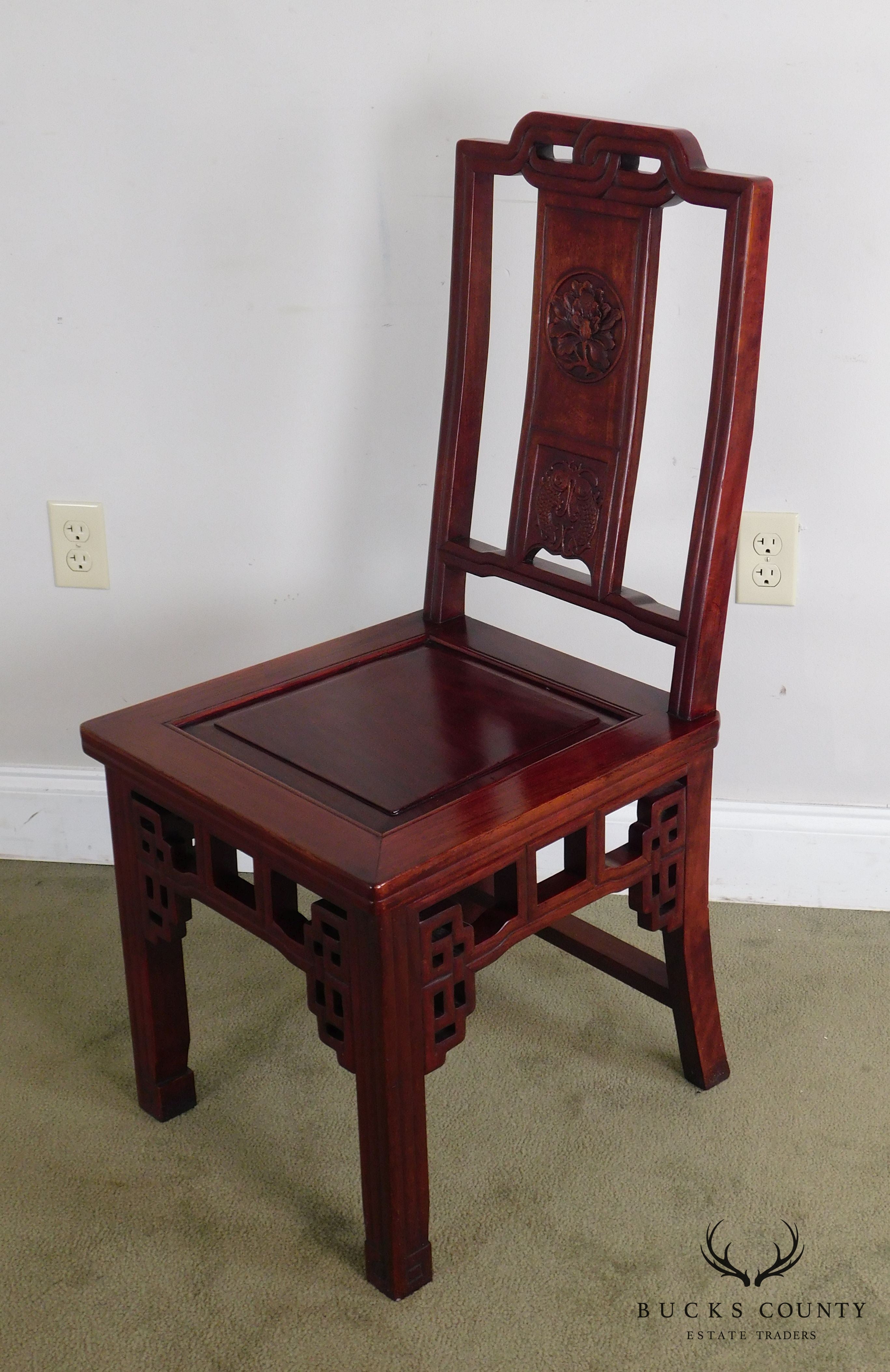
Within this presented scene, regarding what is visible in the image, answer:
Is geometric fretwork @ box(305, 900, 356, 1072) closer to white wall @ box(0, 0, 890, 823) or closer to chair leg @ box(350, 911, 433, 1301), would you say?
chair leg @ box(350, 911, 433, 1301)

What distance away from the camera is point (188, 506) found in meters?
1.67

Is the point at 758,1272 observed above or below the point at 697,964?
below

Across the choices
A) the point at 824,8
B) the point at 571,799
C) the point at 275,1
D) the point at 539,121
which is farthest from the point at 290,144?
the point at 571,799

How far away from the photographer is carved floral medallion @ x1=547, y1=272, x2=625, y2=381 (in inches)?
47.8

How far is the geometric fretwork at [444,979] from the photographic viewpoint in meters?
1.07

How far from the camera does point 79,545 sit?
5.61ft

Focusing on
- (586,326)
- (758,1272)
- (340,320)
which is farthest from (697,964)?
(340,320)

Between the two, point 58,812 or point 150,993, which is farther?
point 58,812

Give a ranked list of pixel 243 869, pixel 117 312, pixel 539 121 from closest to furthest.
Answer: pixel 539 121
pixel 117 312
pixel 243 869

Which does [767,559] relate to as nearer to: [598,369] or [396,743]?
[598,369]

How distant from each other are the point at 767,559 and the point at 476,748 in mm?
573

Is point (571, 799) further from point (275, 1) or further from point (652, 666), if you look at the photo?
point (275, 1)

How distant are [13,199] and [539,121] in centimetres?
69

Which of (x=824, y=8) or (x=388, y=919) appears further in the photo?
(x=824, y=8)
